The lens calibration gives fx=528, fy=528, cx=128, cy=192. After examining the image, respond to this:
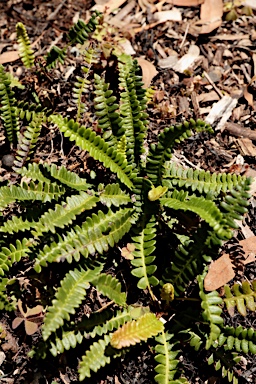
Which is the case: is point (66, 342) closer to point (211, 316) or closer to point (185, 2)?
point (211, 316)

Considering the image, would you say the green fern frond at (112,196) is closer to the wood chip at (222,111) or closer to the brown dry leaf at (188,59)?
the wood chip at (222,111)

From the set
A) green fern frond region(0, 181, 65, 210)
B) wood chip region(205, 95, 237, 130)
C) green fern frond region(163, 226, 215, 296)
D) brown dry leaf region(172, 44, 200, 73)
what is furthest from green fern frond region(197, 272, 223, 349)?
brown dry leaf region(172, 44, 200, 73)

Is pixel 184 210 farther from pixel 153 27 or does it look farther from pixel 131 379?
pixel 153 27

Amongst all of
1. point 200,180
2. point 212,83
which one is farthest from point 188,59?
point 200,180

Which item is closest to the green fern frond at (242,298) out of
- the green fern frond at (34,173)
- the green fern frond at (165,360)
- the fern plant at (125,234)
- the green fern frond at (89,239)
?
the fern plant at (125,234)

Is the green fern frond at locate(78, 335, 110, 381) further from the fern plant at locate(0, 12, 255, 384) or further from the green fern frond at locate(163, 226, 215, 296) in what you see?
the green fern frond at locate(163, 226, 215, 296)

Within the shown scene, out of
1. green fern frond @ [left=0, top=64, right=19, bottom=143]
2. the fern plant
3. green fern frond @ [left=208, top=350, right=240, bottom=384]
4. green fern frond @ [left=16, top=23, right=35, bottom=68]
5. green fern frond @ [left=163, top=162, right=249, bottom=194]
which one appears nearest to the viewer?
the fern plant
